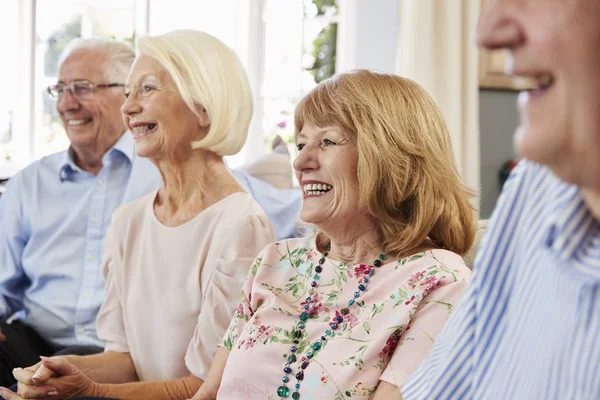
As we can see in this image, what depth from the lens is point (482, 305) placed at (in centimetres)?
77

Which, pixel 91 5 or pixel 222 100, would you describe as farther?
pixel 91 5

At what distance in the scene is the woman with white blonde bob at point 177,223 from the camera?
1.89m

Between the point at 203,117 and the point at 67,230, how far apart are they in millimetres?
743

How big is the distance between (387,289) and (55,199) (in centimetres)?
151

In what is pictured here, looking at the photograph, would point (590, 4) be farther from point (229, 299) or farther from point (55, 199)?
point (55, 199)

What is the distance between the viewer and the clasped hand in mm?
1734

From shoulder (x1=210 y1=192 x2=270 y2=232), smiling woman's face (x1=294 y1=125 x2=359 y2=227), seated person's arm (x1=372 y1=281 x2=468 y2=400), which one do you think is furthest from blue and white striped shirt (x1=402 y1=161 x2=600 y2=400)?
shoulder (x1=210 y1=192 x2=270 y2=232)

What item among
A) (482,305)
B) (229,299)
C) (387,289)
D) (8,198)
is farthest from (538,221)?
(8,198)

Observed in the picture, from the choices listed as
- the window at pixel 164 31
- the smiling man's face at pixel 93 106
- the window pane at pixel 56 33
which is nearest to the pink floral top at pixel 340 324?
the smiling man's face at pixel 93 106

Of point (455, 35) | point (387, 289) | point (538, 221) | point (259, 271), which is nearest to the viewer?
point (538, 221)

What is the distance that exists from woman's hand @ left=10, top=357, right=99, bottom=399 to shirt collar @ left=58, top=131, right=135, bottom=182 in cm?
94

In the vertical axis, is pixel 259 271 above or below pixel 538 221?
below

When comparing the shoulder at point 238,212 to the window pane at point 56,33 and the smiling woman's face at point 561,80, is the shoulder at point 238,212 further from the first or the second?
the window pane at point 56,33

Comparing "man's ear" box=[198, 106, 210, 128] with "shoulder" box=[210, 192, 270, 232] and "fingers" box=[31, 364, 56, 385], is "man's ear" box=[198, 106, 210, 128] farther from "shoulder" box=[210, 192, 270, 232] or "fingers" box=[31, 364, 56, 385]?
"fingers" box=[31, 364, 56, 385]
